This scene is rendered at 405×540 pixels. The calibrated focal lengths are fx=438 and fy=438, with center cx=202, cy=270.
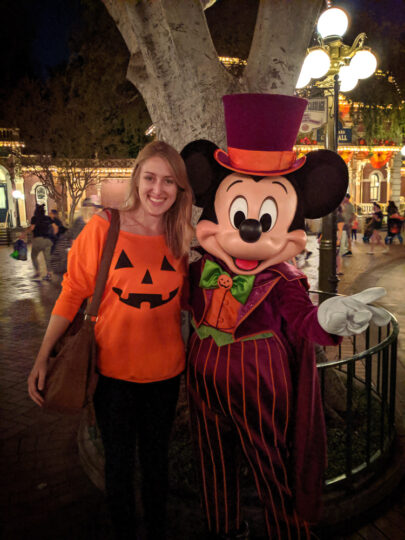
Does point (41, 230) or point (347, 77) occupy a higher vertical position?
point (347, 77)

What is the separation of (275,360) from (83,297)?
993mm

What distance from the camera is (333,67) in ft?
Answer: 19.2

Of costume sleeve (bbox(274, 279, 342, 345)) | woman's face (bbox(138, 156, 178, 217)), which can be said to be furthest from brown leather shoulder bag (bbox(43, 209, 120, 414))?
costume sleeve (bbox(274, 279, 342, 345))

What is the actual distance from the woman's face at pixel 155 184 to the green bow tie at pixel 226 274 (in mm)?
379

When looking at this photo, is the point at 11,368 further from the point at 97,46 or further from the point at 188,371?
the point at 97,46

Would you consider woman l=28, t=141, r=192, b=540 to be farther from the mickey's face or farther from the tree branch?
the tree branch

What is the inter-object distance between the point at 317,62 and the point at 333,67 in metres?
0.43

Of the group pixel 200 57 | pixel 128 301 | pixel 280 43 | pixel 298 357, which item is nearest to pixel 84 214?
pixel 200 57

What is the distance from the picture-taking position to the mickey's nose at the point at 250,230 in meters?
2.12

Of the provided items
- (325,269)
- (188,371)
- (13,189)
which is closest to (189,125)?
(188,371)

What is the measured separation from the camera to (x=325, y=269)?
664 centimetres

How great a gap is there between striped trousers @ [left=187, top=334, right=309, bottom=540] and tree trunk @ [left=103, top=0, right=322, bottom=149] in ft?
5.69

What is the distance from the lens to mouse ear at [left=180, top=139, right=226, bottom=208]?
2.37 meters

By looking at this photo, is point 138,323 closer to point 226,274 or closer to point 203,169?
point 226,274
